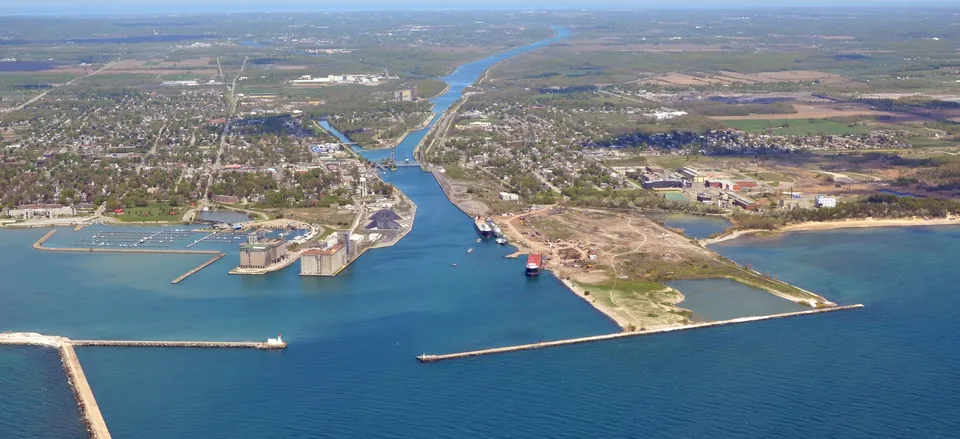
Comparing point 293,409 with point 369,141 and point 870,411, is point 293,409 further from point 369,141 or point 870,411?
point 369,141

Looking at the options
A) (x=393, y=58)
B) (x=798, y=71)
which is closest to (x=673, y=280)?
(x=798, y=71)

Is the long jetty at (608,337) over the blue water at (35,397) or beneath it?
over

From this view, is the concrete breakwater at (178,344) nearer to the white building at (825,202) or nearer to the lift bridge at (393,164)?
the white building at (825,202)

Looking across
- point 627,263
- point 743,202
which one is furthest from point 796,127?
point 627,263

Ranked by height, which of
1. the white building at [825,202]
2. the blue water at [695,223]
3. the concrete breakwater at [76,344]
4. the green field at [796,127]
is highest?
the green field at [796,127]

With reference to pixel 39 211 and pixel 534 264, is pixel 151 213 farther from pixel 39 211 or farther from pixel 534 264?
pixel 534 264

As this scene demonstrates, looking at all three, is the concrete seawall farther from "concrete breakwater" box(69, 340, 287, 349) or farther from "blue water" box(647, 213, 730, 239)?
"blue water" box(647, 213, 730, 239)

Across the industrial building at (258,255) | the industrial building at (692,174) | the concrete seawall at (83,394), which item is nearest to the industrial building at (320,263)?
the industrial building at (258,255)
